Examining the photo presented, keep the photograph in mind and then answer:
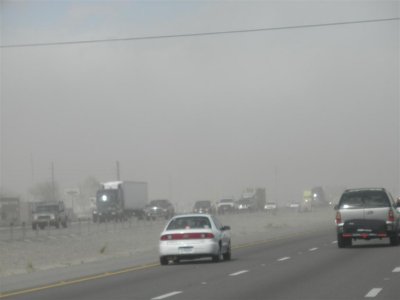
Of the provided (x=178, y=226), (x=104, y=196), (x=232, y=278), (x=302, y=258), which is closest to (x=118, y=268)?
(x=178, y=226)

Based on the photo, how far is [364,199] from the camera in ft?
118

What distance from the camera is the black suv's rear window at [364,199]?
117 feet

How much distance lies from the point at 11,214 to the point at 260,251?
71513mm

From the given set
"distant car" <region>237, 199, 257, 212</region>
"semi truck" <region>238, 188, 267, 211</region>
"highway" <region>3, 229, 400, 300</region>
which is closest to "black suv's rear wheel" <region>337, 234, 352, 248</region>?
"highway" <region>3, 229, 400, 300</region>

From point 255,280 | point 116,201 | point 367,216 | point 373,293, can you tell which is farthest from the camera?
point 116,201

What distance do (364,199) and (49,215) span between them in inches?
1929

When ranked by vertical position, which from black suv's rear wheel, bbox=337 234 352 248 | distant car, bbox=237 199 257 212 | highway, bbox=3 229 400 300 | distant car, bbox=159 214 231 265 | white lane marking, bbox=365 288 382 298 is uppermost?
distant car, bbox=237 199 257 212

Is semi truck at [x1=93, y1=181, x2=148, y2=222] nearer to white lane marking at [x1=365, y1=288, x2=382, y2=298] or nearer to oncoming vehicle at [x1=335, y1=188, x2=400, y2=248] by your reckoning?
oncoming vehicle at [x1=335, y1=188, x2=400, y2=248]

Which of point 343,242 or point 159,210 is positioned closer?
point 343,242

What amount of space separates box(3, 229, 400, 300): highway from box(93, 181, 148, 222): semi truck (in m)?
63.3

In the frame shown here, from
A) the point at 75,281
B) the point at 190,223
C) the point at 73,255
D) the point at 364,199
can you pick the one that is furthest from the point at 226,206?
the point at 75,281

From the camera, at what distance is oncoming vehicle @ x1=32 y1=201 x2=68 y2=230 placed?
3169 inches

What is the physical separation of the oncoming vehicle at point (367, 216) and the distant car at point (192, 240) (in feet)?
20.7

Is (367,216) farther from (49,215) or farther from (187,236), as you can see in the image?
(49,215)
